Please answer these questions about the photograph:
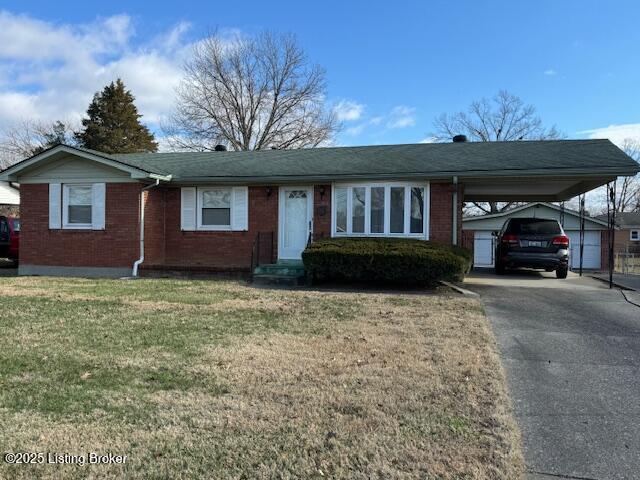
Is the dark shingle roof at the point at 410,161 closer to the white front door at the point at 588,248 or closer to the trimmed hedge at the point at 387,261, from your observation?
the trimmed hedge at the point at 387,261

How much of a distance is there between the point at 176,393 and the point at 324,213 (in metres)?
9.78

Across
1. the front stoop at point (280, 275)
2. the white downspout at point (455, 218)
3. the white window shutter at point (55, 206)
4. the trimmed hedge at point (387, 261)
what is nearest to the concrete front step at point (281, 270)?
the front stoop at point (280, 275)

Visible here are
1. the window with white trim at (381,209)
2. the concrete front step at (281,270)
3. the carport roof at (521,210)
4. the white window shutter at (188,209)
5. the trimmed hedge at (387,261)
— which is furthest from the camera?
the carport roof at (521,210)

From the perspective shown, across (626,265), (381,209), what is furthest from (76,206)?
(626,265)

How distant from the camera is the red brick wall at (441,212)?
42.5 feet

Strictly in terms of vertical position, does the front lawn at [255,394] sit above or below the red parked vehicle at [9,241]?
below

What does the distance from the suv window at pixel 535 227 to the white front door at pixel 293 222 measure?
5616 mm

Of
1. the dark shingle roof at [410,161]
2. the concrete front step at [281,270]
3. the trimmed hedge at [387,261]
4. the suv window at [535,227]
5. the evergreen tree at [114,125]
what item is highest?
the evergreen tree at [114,125]

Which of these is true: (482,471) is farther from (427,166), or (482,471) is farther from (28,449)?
(427,166)

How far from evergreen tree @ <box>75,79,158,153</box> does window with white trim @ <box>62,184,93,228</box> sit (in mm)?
33848

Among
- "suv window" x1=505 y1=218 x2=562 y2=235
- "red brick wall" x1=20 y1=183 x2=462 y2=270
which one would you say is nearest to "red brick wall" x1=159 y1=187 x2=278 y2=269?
"red brick wall" x1=20 y1=183 x2=462 y2=270

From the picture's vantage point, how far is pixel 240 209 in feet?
46.7

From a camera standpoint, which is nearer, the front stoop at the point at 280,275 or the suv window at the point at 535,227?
the front stoop at the point at 280,275

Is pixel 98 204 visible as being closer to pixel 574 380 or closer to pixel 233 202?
pixel 233 202
